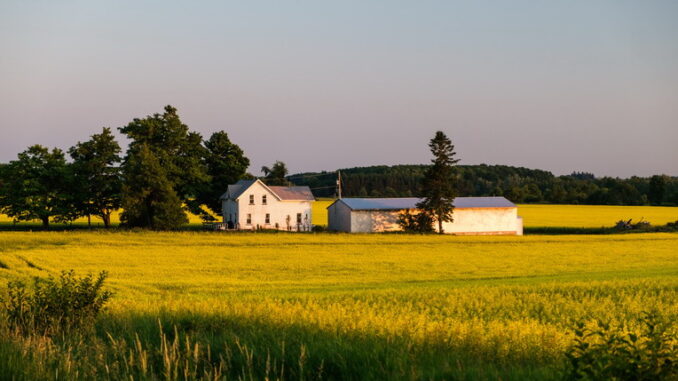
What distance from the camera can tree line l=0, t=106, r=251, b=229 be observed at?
6562 centimetres

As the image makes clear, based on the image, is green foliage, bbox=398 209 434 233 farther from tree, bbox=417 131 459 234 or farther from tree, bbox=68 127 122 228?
tree, bbox=68 127 122 228

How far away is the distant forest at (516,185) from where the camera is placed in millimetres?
130125

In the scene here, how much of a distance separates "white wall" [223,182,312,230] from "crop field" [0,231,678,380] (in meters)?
13.6

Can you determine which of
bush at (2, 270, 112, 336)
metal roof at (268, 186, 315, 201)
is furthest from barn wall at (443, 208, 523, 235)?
bush at (2, 270, 112, 336)

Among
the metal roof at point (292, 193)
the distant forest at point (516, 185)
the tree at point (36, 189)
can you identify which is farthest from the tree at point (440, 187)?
the distant forest at point (516, 185)

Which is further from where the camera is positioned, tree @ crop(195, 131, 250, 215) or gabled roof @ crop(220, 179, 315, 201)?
tree @ crop(195, 131, 250, 215)

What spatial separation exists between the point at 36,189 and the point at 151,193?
12880mm

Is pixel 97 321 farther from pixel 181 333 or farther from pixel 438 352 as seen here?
pixel 438 352

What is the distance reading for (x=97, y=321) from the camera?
11.6 meters

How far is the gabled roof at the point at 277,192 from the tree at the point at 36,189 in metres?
17.7

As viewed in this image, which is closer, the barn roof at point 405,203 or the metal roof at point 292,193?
the barn roof at point 405,203

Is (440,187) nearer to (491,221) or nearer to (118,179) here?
(491,221)

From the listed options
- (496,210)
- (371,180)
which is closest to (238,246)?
(496,210)

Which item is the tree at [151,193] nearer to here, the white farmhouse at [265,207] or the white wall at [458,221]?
the white farmhouse at [265,207]
